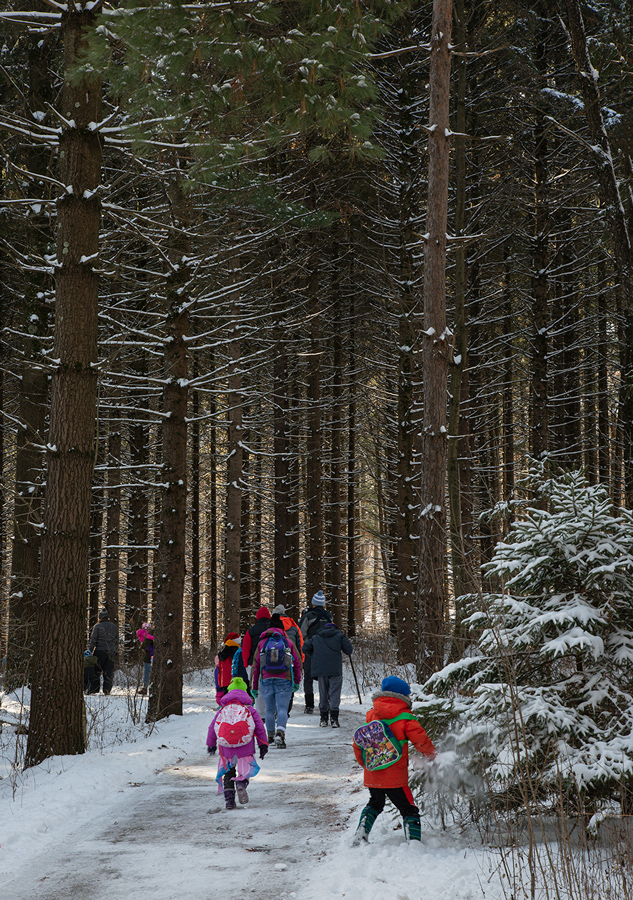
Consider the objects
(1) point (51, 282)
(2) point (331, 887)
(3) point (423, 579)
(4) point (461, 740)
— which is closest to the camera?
(2) point (331, 887)

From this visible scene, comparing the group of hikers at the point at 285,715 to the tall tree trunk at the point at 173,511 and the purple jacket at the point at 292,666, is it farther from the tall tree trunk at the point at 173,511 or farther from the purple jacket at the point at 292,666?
the tall tree trunk at the point at 173,511

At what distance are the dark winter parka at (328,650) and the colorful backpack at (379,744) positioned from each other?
628 cm

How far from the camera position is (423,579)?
9.15 m

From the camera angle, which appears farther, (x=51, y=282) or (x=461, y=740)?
(x=51, y=282)

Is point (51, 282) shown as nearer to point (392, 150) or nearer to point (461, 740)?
point (392, 150)

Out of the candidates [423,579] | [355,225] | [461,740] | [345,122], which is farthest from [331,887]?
[355,225]

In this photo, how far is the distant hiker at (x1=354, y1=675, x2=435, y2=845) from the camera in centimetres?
520

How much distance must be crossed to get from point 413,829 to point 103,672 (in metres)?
13.7

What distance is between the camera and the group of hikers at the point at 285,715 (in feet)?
17.2

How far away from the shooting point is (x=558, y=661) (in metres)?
5.66

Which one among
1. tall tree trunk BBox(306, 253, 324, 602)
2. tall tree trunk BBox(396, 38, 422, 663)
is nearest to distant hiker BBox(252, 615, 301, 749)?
tall tree trunk BBox(396, 38, 422, 663)

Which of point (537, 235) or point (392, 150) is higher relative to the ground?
point (392, 150)

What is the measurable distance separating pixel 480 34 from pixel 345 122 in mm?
8093

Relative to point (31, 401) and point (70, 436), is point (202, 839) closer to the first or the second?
point (70, 436)
